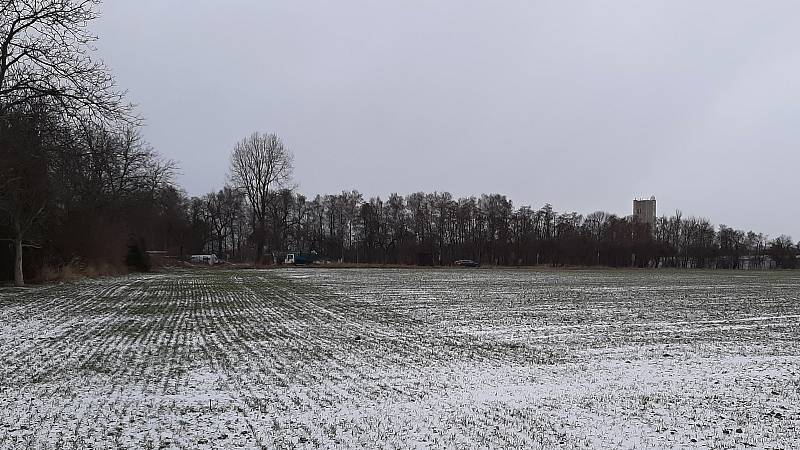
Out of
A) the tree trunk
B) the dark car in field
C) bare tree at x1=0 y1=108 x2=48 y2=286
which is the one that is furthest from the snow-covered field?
the dark car in field

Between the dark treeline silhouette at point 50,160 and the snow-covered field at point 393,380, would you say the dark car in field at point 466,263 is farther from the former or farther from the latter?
the snow-covered field at point 393,380

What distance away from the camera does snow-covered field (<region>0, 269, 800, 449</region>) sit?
6332mm

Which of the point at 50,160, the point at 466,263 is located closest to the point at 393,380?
the point at 50,160

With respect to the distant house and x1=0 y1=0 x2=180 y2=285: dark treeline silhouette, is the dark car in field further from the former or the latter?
x1=0 y1=0 x2=180 y2=285: dark treeline silhouette

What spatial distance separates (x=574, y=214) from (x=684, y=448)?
399 feet

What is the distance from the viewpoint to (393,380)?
9133 millimetres

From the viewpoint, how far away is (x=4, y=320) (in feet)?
52.0

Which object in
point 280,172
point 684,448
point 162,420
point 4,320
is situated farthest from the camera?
point 280,172

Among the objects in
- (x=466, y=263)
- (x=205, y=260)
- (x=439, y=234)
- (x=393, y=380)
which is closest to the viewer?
(x=393, y=380)

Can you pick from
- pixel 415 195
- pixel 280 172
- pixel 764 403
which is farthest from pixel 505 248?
pixel 764 403

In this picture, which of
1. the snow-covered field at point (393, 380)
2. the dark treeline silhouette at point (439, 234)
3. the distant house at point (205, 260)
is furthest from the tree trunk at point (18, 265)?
the dark treeline silhouette at point (439, 234)

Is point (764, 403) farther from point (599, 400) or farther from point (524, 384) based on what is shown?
point (524, 384)

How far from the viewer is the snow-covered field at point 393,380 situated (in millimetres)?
6332

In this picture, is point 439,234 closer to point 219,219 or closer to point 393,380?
point 219,219
